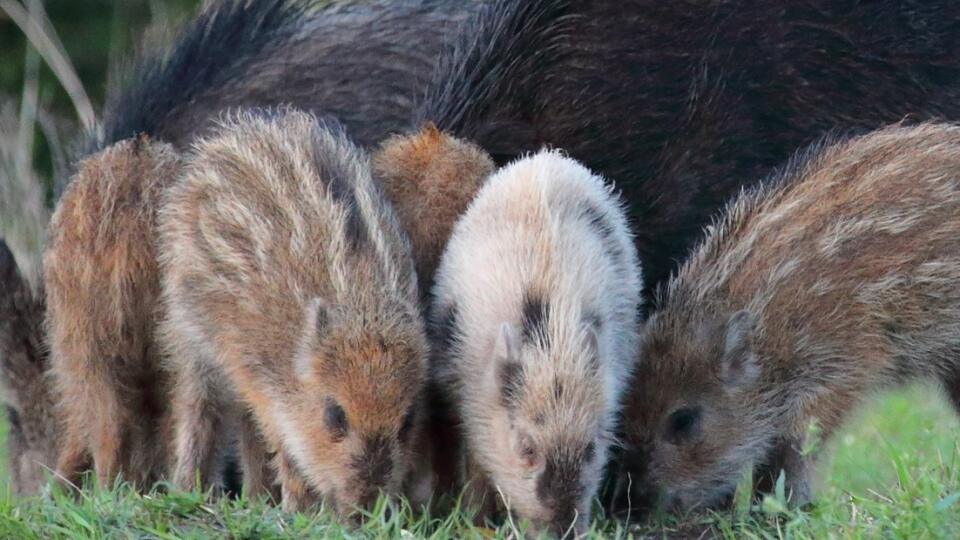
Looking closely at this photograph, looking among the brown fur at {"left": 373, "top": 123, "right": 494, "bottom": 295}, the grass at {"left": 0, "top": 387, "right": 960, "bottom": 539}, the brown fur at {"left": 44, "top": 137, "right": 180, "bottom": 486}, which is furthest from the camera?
the brown fur at {"left": 44, "top": 137, "right": 180, "bottom": 486}

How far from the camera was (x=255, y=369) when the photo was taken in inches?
217

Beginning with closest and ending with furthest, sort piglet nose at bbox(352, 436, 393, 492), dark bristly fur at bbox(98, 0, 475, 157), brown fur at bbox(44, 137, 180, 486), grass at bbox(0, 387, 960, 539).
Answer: grass at bbox(0, 387, 960, 539) < piglet nose at bbox(352, 436, 393, 492) < brown fur at bbox(44, 137, 180, 486) < dark bristly fur at bbox(98, 0, 475, 157)

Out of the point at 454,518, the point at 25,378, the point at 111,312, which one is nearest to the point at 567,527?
the point at 454,518

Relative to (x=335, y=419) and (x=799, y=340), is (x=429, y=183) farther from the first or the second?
(x=799, y=340)

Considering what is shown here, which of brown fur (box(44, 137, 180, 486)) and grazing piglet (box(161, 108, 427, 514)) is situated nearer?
grazing piglet (box(161, 108, 427, 514))

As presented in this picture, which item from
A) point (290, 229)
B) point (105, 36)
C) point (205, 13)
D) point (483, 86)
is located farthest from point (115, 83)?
point (105, 36)

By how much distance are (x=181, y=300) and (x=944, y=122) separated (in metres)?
2.70

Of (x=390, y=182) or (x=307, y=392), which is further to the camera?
(x=390, y=182)

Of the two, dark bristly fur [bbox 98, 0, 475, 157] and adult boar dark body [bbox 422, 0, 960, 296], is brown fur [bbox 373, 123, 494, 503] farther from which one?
dark bristly fur [bbox 98, 0, 475, 157]

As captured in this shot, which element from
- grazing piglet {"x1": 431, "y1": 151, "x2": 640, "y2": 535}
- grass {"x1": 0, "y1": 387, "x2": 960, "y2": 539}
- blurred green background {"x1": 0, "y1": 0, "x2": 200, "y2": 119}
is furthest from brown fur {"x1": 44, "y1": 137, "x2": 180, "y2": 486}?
blurred green background {"x1": 0, "y1": 0, "x2": 200, "y2": 119}

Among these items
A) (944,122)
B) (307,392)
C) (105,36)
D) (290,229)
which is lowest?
(307,392)

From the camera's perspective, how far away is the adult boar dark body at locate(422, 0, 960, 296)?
6508 millimetres

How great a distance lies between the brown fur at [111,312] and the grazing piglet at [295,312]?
146mm

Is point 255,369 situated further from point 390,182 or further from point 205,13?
point 205,13
